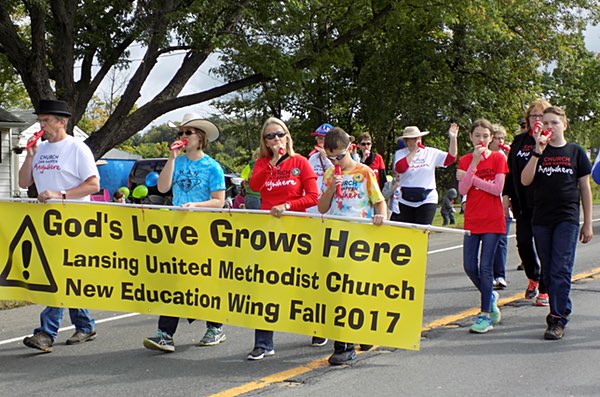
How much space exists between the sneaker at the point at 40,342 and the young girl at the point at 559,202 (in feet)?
13.5

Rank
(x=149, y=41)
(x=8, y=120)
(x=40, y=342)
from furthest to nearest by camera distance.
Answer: (x=8, y=120) < (x=149, y=41) < (x=40, y=342)

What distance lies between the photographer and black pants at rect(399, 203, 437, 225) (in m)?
8.61

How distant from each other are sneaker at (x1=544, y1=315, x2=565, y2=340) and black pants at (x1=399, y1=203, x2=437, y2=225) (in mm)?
2174

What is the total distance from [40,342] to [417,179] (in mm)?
4228

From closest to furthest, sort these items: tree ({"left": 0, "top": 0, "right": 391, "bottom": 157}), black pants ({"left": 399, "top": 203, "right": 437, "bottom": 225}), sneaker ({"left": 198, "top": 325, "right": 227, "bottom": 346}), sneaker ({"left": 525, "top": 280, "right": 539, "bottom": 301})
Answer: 1. sneaker ({"left": 198, "top": 325, "right": 227, "bottom": 346})
2. sneaker ({"left": 525, "top": 280, "right": 539, "bottom": 301})
3. black pants ({"left": 399, "top": 203, "right": 437, "bottom": 225})
4. tree ({"left": 0, "top": 0, "right": 391, "bottom": 157})

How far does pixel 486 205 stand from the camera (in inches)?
274

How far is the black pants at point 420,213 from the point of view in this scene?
8609 mm

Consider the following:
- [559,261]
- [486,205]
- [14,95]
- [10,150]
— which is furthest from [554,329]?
[14,95]

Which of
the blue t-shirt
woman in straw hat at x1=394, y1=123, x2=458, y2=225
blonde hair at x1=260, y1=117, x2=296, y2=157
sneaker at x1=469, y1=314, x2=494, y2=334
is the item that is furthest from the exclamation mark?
woman in straw hat at x1=394, y1=123, x2=458, y2=225

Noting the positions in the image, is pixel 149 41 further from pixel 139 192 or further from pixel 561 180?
pixel 561 180

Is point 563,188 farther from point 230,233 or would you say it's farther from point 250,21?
point 250,21

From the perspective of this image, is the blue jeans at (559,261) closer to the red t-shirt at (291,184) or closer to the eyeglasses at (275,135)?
the red t-shirt at (291,184)

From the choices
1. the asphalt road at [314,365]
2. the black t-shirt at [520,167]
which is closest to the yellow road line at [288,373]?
the asphalt road at [314,365]

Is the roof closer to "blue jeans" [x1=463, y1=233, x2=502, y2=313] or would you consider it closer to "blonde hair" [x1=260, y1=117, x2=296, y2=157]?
"blonde hair" [x1=260, y1=117, x2=296, y2=157]
